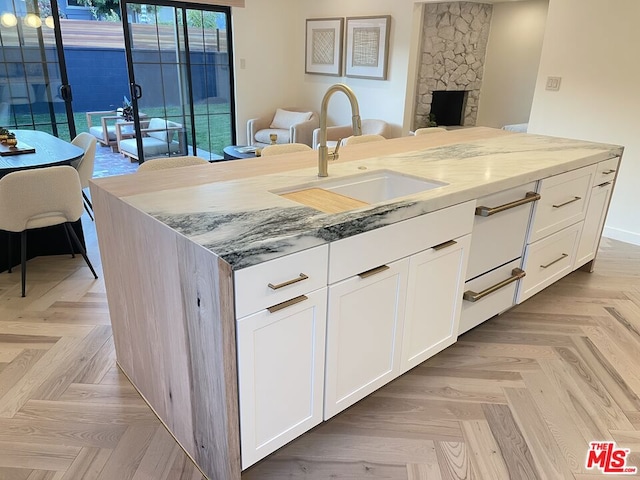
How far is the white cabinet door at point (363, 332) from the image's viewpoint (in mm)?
1584

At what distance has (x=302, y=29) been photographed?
6461mm

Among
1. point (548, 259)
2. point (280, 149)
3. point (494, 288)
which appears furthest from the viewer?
point (280, 149)

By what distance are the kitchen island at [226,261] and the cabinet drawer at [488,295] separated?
12 cm

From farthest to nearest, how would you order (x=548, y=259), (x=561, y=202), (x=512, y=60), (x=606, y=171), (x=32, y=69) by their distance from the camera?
1. (x=512, y=60)
2. (x=32, y=69)
3. (x=606, y=171)
4. (x=548, y=259)
5. (x=561, y=202)

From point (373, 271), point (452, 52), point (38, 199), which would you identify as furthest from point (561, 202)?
point (452, 52)

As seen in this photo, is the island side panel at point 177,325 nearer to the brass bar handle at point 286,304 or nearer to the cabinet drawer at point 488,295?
the brass bar handle at point 286,304

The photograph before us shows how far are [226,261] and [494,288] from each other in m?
1.55

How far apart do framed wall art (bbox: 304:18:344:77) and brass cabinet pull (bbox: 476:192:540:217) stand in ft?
14.1

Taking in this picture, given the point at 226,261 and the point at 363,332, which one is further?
the point at 363,332

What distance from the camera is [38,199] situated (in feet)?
9.11

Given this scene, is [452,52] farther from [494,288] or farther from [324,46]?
[494,288]

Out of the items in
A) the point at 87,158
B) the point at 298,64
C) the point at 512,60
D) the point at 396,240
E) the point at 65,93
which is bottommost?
the point at 87,158

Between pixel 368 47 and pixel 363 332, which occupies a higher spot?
pixel 368 47

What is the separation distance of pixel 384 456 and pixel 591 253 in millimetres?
2240
